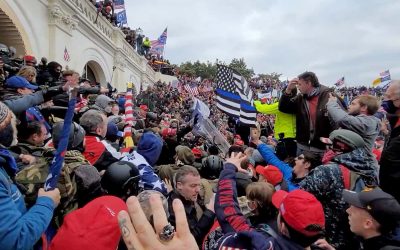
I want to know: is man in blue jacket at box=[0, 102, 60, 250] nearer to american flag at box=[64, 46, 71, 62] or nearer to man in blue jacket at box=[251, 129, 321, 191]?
man in blue jacket at box=[251, 129, 321, 191]

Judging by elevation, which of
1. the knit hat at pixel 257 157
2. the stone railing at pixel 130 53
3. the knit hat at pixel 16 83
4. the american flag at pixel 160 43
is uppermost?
the american flag at pixel 160 43

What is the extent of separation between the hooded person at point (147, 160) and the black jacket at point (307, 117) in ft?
Answer: 5.98

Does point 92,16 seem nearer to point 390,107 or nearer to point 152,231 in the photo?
point 390,107

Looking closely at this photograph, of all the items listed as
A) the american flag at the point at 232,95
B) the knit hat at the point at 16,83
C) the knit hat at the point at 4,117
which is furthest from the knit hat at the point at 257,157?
the knit hat at the point at 4,117

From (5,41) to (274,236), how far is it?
11.8 m

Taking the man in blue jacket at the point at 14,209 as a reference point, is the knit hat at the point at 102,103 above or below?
above

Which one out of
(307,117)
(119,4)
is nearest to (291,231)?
(307,117)

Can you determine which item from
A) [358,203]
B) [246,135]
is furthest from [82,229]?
[246,135]

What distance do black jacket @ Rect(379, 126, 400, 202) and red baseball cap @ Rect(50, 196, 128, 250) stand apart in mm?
2227

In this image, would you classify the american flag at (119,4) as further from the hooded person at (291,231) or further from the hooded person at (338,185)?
the hooded person at (291,231)

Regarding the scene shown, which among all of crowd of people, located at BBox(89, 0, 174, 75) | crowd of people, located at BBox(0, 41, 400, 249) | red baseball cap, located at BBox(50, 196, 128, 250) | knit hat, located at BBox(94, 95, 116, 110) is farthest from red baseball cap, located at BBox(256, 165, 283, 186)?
crowd of people, located at BBox(89, 0, 174, 75)

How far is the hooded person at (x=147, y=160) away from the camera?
333 centimetres

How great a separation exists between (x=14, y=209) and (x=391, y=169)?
2.80 m

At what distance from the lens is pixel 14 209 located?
1761 mm
